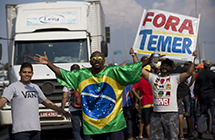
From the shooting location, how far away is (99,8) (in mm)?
11266

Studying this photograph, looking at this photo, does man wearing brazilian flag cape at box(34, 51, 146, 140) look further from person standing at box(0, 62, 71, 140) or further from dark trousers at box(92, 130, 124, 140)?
person standing at box(0, 62, 71, 140)

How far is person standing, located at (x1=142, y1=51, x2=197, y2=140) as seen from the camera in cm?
563

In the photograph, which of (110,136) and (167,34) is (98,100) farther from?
(167,34)

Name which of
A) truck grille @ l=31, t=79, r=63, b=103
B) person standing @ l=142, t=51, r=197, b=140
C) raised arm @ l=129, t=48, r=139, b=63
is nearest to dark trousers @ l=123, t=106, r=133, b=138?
truck grille @ l=31, t=79, r=63, b=103

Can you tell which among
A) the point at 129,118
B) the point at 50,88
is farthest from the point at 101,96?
the point at 50,88

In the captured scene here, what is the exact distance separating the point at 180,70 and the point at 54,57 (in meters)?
3.63

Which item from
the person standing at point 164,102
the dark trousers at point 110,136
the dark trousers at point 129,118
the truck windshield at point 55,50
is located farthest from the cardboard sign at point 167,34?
the truck windshield at point 55,50

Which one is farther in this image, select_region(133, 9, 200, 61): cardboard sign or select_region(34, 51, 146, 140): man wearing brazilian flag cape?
select_region(133, 9, 200, 61): cardboard sign

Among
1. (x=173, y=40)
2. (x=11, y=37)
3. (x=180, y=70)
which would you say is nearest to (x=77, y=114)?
(x=173, y=40)

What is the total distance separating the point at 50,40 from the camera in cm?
969

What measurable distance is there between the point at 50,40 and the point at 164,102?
506 centimetres

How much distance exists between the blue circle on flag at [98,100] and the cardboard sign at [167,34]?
2065mm

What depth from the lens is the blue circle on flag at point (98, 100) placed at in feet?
14.9

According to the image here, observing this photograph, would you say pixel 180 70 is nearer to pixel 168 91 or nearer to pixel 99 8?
pixel 168 91
